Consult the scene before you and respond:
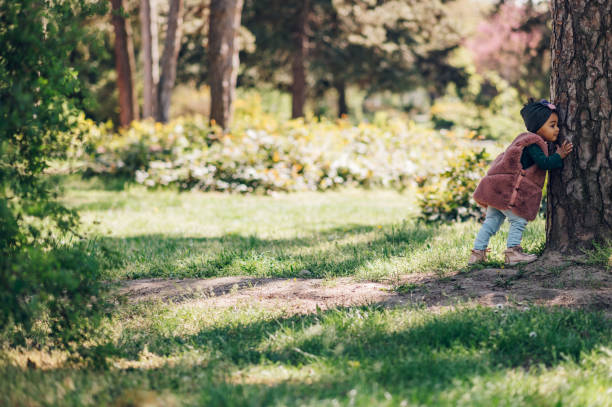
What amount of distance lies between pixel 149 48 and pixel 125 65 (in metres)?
2.21

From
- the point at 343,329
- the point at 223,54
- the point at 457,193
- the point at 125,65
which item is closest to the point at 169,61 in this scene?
the point at 223,54

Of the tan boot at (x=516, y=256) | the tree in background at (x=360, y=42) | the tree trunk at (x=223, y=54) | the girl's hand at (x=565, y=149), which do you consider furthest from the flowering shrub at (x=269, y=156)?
the tree in background at (x=360, y=42)

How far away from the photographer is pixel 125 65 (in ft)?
60.6

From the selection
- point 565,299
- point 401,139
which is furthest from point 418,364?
point 401,139

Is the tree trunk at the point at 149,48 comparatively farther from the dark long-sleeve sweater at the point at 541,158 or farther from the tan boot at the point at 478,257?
the dark long-sleeve sweater at the point at 541,158

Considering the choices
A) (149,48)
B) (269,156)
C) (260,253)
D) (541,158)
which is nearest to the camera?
(541,158)

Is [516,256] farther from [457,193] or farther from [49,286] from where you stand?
[49,286]

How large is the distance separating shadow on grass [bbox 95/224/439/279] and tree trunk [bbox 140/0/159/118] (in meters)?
11.0

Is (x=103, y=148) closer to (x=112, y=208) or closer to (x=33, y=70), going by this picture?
(x=112, y=208)

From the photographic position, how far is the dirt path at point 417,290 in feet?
13.1

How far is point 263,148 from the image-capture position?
11.9 metres

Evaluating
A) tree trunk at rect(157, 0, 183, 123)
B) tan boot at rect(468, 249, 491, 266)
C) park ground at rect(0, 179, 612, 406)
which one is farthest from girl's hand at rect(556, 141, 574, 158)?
tree trunk at rect(157, 0, 183, 123)

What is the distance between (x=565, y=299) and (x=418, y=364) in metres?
1.46

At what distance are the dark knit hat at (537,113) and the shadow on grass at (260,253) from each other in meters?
1.70
